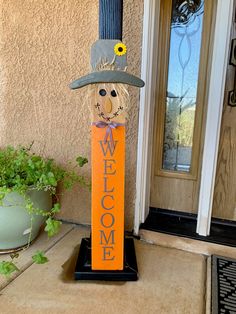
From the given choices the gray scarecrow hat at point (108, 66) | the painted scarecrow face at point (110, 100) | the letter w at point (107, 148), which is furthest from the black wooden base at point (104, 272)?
the gray scarecrow hat at point (108, 66)

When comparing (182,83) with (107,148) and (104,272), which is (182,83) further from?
(104,272)

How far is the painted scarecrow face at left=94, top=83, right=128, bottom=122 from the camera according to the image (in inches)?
45.0

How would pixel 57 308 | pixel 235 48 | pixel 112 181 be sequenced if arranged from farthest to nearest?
pixel 235 48
pixel 112 181
pixel 57 308

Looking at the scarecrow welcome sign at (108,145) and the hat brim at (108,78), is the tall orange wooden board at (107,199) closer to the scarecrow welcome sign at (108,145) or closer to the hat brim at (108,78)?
the scarecrow welcome sign at (108,145)

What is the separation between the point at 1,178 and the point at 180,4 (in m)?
1.49

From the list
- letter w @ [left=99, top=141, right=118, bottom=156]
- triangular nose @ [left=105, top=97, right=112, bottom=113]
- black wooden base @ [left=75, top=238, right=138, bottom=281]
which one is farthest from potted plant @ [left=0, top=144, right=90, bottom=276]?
triangular nose @ [left=105, top=97, right=112, bottom=113]

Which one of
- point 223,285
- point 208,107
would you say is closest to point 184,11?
point 208,107

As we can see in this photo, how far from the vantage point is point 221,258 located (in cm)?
148

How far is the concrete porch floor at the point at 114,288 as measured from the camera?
3.71 feet

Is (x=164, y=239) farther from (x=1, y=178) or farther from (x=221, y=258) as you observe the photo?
(x=1, y=178)

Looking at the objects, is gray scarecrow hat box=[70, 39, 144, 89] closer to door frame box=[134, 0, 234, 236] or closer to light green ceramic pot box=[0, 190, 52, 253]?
door frame box=[134, 0, 234, 236]

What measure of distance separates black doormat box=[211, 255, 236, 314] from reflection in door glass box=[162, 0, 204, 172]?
631 mm

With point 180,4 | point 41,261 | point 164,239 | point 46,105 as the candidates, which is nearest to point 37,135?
point 46,105

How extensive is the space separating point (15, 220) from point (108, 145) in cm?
67
